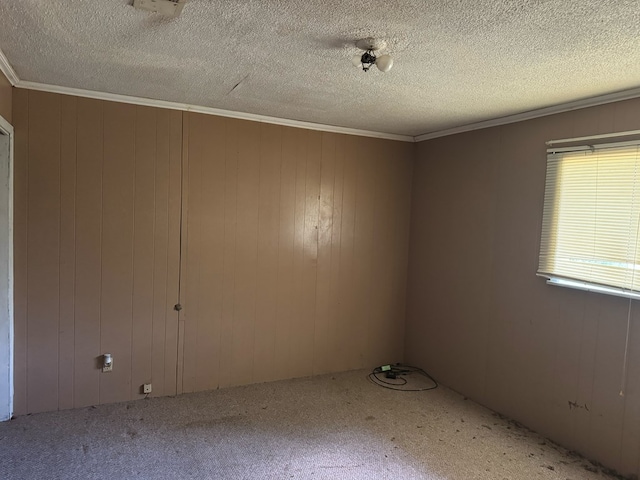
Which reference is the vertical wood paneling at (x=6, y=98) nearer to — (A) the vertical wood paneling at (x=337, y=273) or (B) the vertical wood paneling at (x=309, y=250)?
(B) the vertical wood paneling at (x=309, y=250)

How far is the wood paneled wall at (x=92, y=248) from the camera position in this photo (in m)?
2.94

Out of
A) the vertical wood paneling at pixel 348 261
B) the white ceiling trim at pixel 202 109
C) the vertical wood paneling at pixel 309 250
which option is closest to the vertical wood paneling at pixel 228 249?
the white ceiling trim at pixel 202 109

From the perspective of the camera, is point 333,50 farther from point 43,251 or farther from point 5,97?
point 43,251

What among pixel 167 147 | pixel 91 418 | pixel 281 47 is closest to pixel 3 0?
pixel 281 47

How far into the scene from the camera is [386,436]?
2.93m

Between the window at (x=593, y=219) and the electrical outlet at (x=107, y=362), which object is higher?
the window at (x=593, y=219)

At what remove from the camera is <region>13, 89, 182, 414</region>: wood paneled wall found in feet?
9.63

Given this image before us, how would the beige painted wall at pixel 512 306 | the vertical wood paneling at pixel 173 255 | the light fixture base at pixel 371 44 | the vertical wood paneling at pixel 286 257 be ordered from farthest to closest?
the vertical wood paneling at pixel 286 257
the vertical wood paneling at pixel 173 255
the beige painted wall at pixel 512 306
the light fixture base at pixel 371 44

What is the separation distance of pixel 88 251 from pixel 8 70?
126 cm

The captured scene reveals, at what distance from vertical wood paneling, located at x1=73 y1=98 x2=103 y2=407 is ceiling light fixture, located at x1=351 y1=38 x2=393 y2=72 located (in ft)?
6.77

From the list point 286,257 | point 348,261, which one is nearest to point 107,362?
point 286,257

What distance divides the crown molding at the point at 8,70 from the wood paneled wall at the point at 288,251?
44.0 inches

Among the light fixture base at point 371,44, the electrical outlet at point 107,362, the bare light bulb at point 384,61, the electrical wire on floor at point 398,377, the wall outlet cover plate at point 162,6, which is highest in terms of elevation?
the light fixture base at point 371,44

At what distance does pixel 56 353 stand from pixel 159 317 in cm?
73
